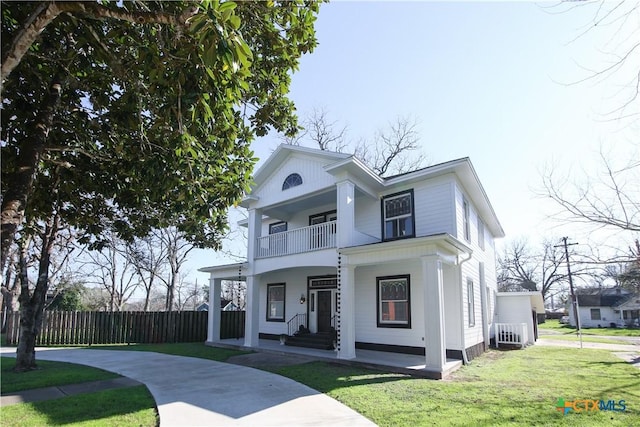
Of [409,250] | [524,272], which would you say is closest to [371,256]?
[409,250]

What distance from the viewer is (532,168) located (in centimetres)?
887

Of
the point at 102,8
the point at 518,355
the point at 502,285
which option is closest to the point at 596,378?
the point at 518,355

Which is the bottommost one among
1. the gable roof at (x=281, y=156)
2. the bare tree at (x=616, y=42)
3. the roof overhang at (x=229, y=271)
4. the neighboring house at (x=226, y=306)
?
the neighboring house at (x=226, y=306)

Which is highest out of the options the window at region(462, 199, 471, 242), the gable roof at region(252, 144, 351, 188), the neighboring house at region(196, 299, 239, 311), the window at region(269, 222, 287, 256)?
the gable roof at region(252, 144, 351, 188)

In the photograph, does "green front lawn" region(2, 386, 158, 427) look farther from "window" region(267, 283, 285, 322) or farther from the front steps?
"window" region(267, 283, 285, 322)

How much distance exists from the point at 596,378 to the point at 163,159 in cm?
1117

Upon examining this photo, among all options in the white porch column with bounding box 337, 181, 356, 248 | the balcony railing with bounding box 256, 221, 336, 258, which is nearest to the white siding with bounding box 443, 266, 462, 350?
the white porch column with bounding box 337, 181, 356, 248

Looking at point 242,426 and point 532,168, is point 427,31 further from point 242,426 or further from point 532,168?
point 242,426

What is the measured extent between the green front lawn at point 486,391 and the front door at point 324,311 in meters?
4.42

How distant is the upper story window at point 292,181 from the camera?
1446 centimetres

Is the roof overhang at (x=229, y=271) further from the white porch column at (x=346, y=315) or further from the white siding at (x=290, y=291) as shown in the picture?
the white porch column at (x=346, y=315)

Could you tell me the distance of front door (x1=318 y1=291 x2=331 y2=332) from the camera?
1511cm

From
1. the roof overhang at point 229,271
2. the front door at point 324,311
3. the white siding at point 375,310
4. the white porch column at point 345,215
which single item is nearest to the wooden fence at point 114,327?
the roof overhang at point 229,271

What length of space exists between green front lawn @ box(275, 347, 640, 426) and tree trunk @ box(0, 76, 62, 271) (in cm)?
558
